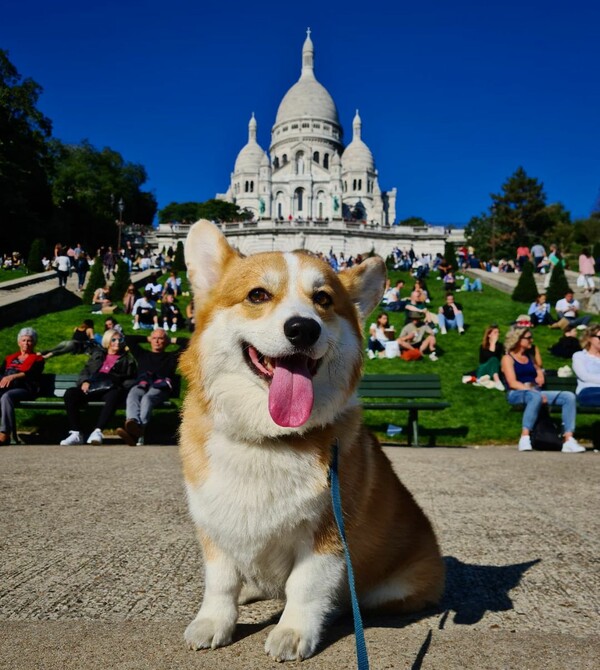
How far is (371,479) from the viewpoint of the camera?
223cm

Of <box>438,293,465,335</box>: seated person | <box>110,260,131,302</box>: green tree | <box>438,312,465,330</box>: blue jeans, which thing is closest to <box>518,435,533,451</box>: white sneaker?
<box>438,293,465,335</box>: seated person

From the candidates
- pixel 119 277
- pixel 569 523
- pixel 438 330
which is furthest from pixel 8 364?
pixel 119 277

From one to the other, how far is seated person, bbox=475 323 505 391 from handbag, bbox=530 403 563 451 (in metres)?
1.92

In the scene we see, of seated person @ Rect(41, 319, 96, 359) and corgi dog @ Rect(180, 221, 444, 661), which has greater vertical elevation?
seated person @ Rect(41, 319, 96, 359)

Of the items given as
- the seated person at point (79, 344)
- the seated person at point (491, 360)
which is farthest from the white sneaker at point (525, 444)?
the seated person at point (79, 344)

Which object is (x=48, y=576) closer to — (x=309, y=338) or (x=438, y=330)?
(x=309, y=338)

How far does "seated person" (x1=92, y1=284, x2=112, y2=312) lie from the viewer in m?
17.1

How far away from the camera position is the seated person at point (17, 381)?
7.24 m

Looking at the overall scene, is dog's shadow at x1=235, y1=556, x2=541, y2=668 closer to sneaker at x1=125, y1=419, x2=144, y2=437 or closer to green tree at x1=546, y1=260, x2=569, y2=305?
sneaker at x1=125, y1=419, x2=144, y2=437

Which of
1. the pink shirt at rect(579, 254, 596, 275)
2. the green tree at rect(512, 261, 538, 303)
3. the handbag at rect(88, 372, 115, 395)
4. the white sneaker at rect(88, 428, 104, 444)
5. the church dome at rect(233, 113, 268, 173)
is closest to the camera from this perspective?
the white sneaker at rect(88, 428, 104, 444)

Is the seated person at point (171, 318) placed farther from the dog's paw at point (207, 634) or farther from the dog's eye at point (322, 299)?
the dog's paw at point (207, 634)

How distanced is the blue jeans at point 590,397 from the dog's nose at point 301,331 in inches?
258

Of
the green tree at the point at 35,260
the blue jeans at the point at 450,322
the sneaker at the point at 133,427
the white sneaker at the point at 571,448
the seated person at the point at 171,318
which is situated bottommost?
the white sneaker at the point at 571,448

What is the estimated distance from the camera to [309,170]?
288 ft
